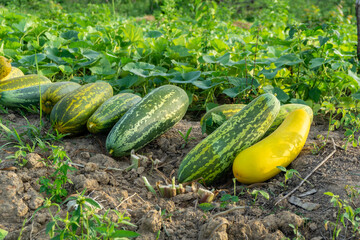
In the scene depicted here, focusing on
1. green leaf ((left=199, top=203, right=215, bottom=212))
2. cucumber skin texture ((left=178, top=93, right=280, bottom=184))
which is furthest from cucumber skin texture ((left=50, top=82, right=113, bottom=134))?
green leaf ((left=199, top=203, right=215, bottom=212))

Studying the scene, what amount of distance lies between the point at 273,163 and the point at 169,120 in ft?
3.08

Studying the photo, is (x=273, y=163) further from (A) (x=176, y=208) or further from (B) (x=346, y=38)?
(B) (x=346, y=38)

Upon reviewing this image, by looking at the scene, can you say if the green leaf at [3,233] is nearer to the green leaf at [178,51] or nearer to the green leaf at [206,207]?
the green leaf at [206,207]

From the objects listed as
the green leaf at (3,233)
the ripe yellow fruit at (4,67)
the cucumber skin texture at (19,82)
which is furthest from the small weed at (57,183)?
the ripe yellow fruit at (4,67)

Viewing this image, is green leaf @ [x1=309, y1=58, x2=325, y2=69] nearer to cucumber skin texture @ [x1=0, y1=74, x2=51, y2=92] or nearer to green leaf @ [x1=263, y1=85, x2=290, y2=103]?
green leaf @ [x1=263, y1=85, x2=290, y2=103]

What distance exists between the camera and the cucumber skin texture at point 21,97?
139 inches

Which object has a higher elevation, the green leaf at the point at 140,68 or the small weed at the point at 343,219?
the small weed at the point at 343,219

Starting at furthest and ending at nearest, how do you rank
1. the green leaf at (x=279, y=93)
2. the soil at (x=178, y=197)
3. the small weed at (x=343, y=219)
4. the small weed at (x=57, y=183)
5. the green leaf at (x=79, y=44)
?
the green leaf at (x=79, y=44), the green leaf at (x=279, y=93), the small weed at (x=57, y=183), the soil at (x=178, y=197), the small weed at (x=343, y=219)

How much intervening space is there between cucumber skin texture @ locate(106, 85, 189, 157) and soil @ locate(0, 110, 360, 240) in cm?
12

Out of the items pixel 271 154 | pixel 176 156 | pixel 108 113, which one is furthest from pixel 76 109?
pixel 271 154

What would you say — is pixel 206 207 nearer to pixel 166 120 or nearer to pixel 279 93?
pixel 166 120

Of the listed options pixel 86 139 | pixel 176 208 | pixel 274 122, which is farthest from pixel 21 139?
pixel 274 122

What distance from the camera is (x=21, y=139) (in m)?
3.03

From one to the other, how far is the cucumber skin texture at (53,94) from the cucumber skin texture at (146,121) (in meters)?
0.76
